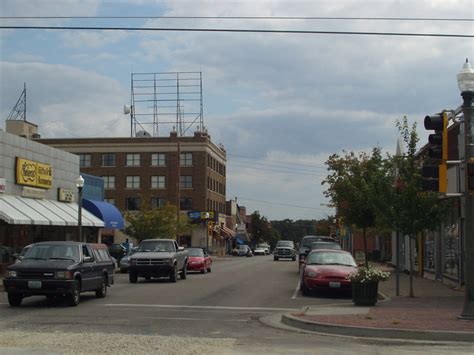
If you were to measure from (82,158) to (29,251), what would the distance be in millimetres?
69936

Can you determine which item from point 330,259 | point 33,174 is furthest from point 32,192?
point 330,259

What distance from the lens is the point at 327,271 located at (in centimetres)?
2091

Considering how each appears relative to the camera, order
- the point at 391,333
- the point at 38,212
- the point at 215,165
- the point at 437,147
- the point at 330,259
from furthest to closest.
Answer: the point at 215,165
the point at 38,212
the point at 330,259
the point at 437,147
the point at 391,333

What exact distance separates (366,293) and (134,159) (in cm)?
7003

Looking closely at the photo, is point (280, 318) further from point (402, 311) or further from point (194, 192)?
point (194, 192)

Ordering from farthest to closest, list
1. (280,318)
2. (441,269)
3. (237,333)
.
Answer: (441,269)
(280,318)
(237,333)

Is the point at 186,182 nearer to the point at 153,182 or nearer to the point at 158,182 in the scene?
the point at 158,182

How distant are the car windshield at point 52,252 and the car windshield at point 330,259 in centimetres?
794

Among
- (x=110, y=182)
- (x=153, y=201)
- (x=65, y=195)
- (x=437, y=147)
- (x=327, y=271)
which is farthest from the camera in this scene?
(x=110, y=182)

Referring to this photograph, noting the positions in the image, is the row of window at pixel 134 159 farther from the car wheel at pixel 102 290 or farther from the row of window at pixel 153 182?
the car wheel at pixel 102 290

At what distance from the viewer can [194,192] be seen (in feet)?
279

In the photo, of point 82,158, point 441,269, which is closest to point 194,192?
point 82,158

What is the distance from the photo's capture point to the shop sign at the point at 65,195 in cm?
3734

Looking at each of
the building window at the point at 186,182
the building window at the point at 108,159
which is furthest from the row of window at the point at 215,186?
the building window at the point at 108,159
